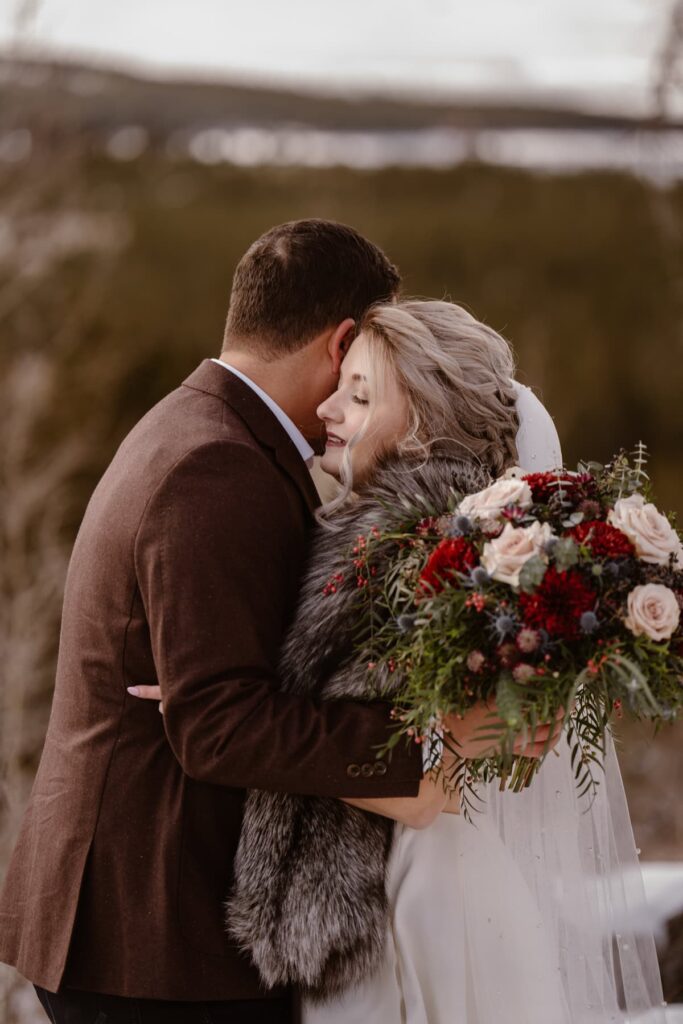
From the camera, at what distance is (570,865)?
2193mm

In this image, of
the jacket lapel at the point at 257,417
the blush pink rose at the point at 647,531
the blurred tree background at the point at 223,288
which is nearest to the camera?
the blush pink rose at the point at 647,531

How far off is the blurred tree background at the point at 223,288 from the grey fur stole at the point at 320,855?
3.17m

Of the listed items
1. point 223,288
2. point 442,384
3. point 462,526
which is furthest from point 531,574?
point 223,288

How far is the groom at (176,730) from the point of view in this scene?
178cm

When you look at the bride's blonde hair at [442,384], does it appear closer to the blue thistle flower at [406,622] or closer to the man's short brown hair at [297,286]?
the man's short brown hair at [297,286]

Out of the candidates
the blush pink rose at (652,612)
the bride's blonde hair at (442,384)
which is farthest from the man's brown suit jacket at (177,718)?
the blush pink rose at (652,612)

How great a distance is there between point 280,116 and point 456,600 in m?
6.14

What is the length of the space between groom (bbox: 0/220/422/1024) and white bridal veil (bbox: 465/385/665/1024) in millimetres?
432

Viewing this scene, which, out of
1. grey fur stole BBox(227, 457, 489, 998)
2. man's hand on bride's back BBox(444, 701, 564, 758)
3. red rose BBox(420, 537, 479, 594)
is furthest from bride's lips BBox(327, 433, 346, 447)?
man's hand on bride's back BBox(444, 701, 564, 758)

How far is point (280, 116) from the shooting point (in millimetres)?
7223

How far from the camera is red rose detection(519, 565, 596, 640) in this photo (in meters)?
1.62

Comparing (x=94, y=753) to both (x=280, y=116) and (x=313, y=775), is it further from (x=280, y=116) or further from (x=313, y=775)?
(x=280, y=116)

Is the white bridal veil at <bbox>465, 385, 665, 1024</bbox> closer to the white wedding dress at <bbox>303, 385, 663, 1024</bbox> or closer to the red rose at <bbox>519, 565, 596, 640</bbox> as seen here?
the white wedding dress at <bbox>303, 385, 663, 1024</bbox>

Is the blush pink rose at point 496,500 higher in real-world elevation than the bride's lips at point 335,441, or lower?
lower
